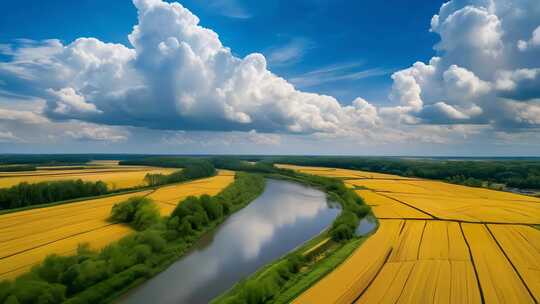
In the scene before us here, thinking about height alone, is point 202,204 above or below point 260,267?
above

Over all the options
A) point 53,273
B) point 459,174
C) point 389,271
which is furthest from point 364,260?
point 459,174

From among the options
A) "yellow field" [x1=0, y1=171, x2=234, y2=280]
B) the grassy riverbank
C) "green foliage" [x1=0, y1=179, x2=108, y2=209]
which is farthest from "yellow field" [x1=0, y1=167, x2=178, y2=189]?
the grassy riverbank

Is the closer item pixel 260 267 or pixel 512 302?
pixel 512 302

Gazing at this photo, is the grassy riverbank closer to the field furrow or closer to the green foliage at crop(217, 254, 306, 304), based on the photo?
the green foliage at crop(217, 254, 306, 304)

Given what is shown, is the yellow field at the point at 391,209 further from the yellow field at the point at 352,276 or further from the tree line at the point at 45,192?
the tree line at the point at 45,192

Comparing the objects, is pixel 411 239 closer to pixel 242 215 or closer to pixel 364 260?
pixel 364 260

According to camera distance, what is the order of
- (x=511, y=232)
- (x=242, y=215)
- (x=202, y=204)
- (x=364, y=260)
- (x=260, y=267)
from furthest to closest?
(x=242, y=215), (x=202, y=204), (x=511, y=232), (x=260, y=267), (x=364, y=260)
